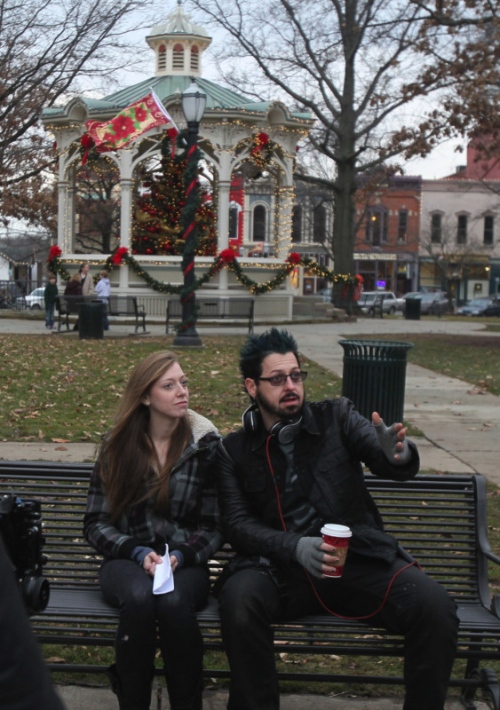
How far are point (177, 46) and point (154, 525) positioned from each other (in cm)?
2849

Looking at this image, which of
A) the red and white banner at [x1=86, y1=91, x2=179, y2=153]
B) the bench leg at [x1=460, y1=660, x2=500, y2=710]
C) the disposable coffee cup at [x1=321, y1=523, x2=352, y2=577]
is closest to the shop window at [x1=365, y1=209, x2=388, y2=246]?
the red and white banner at [x1=86, y1=91, x2=179, y2=153]

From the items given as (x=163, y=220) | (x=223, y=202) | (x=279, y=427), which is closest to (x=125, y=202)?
(x=163, y=220)

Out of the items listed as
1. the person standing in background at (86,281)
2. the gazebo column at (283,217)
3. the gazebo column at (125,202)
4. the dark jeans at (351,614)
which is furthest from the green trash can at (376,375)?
the gazebo column at (283,217)

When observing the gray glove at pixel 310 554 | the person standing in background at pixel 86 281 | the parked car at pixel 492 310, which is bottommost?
the parked car at pixel 492 310

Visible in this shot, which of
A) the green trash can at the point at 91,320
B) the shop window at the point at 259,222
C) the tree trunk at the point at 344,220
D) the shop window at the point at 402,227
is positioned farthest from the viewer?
the shop window at the point at 402,227

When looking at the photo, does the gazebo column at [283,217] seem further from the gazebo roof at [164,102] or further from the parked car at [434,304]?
the parked car at [434,304]

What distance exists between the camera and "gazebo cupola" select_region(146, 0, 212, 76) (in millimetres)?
30797

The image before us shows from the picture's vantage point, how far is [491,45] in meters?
21.5

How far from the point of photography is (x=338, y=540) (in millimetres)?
3768

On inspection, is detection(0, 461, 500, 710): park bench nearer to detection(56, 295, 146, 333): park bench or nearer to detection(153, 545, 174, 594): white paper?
detection(153, 545, 174, 594): white paper

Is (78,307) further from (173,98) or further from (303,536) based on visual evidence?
(303,536)

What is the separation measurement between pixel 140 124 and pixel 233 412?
17.2m

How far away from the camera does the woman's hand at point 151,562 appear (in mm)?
4078

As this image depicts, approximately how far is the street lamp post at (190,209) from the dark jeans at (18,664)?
18546 millimetres
